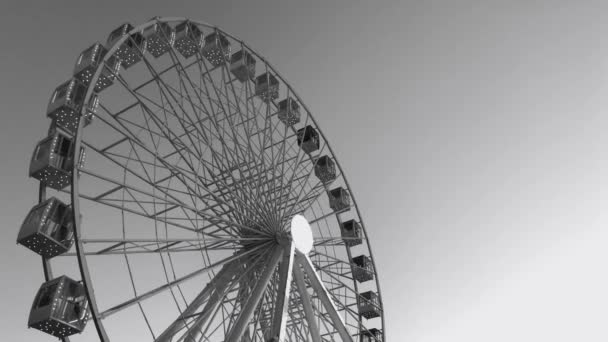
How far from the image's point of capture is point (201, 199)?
11688 mm

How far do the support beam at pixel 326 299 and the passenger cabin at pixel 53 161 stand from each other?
199 inches

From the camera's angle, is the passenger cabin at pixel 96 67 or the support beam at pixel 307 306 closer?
the passenger cabin at pixel 96 67

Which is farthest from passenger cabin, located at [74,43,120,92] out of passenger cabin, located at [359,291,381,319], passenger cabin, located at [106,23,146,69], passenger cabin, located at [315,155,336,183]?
passenger cabin, located at [359,291,381,319]

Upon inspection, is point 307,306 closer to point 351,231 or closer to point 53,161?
point 53,161

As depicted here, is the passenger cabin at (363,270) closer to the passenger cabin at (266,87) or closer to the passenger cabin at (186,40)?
the passenger cabin at (266,87)

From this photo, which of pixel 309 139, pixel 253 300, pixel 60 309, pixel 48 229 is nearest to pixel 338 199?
pixel 309 139

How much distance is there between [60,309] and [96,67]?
4.94m

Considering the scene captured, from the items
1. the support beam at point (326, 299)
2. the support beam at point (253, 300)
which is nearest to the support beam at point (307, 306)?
the support beam at point (326, 299)

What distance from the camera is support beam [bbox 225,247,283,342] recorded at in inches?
389

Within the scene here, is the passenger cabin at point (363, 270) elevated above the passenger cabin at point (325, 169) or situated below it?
below

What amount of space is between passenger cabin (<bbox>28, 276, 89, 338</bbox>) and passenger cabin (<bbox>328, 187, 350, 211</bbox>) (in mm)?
9600

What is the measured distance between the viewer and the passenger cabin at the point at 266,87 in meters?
16.4

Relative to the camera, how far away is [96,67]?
11.2 m

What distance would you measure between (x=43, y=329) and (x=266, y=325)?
597 centimetres
